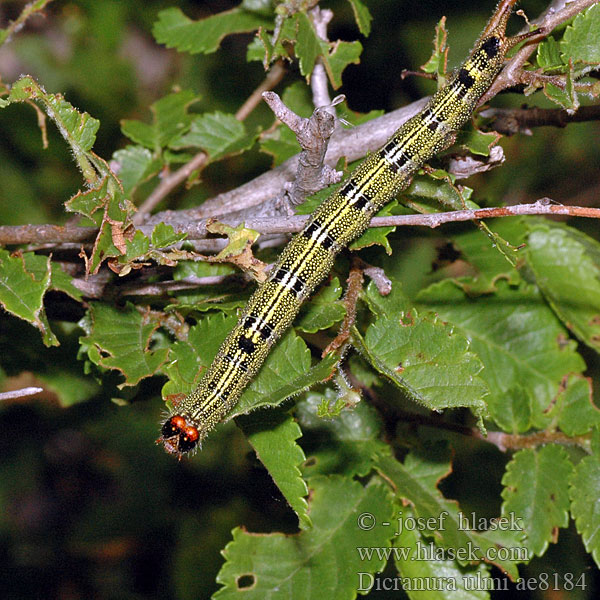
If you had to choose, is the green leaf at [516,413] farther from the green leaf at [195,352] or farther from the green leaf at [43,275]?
the green leaf at [43,275]

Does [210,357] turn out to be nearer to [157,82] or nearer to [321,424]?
[321,424]

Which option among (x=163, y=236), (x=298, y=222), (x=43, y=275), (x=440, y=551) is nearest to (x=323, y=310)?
(x=298, y=222)

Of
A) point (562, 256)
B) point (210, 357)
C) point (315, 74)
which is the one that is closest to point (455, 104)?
point (315, 74)

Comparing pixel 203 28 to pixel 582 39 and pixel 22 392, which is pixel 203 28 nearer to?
pixel 582 39

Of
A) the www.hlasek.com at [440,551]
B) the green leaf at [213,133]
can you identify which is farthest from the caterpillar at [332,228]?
the green leaf at [213,133]

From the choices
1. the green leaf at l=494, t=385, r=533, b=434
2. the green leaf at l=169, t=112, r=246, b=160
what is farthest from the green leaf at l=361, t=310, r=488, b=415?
the green leaf at l=169, t=112, r=246, b=160

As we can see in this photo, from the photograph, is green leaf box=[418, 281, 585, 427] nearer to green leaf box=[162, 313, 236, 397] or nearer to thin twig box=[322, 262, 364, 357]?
thin twig box=[322, 262, 364, 357]
